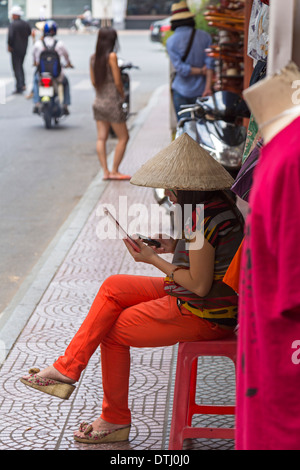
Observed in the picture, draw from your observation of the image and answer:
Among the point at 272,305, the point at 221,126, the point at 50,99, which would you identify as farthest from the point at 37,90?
the point at 272,305

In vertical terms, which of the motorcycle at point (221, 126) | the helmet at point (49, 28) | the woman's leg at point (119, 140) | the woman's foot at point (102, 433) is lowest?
the woman's leg at point (119, 140)

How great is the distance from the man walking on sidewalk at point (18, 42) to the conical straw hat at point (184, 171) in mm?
15683

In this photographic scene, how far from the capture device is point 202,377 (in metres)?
4.48

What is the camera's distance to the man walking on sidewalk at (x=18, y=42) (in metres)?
18.5

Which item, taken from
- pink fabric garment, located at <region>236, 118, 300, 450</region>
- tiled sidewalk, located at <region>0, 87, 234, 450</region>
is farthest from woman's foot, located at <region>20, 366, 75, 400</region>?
pink fabric garment, located at <region>236, 118, 300, 450</region>

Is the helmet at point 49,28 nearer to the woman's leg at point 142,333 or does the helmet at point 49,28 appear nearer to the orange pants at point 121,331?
the orange pants at point 121,331

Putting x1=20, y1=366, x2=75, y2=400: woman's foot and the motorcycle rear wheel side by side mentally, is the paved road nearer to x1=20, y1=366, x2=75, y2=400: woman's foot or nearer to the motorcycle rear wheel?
the motorcycle rear wheel

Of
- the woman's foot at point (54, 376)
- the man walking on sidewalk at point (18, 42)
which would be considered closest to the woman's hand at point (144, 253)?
the woman's foot at point (54, 376)

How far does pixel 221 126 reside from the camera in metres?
6.74

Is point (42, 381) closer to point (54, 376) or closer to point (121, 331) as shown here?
point (54, 376)

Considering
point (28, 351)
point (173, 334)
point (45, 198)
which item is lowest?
point (45, 198)
